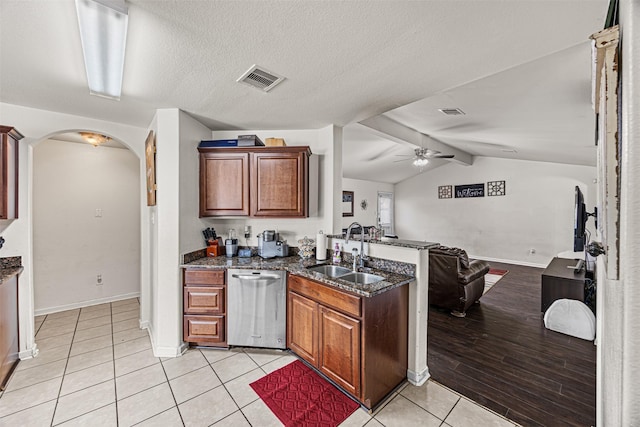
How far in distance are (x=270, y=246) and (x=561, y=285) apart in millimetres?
3760

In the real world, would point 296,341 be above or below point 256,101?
below

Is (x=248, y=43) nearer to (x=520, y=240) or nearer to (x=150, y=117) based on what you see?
(x=150, y=117)

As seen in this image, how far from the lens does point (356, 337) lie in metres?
1.90

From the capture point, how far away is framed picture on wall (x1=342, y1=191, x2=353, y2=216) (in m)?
8.03

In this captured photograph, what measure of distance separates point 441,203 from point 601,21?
7540 mm

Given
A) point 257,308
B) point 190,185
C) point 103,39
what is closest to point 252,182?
point 190,185

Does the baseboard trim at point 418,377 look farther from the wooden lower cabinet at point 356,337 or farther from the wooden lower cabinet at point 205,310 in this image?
the wooden lower cabinet at point 205,310

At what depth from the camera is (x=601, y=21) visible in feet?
4.28

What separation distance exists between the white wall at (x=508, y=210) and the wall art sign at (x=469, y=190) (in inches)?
4.7

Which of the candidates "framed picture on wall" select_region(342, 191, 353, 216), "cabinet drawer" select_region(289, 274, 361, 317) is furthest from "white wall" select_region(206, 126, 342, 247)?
"framed picture on wall" select_region(342, 191, 353, 216)

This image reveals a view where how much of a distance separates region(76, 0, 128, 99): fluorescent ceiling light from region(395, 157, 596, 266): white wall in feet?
27.0

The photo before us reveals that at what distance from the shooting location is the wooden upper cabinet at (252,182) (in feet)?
9.64

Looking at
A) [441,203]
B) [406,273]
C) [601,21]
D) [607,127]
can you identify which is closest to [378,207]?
[441,203]

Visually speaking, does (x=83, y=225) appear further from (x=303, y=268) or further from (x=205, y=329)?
(x=303, y=268)
